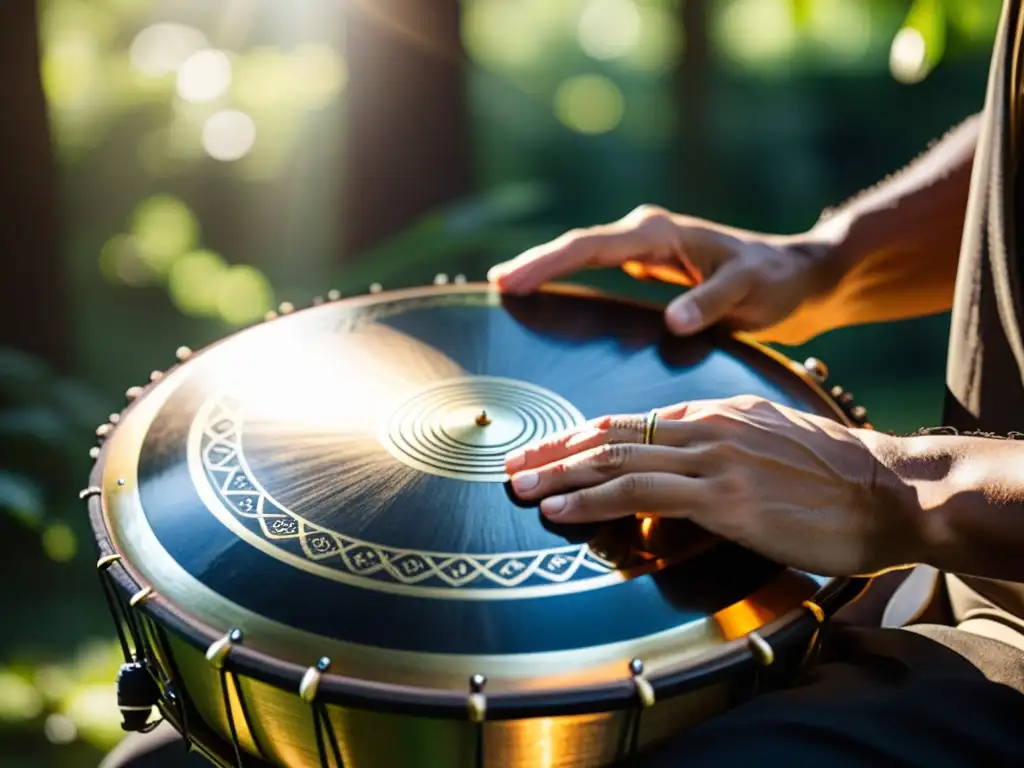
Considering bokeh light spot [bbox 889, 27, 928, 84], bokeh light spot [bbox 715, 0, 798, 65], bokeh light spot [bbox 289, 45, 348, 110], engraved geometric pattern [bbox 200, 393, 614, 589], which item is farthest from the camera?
bokeh light spot [bbox 715, 0, 798, 65]

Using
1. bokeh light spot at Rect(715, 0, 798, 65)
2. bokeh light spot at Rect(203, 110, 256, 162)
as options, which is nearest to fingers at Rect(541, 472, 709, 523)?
bokeh light spot at Rect(203, 110, 256, 162)

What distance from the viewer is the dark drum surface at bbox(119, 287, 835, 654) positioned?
103 cm

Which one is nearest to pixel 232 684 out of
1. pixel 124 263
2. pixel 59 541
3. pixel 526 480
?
pixel 526 480

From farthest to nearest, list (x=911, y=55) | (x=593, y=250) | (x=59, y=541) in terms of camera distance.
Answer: (x=59, y=541) < (x=911, y=55) < (x=593, y=250)

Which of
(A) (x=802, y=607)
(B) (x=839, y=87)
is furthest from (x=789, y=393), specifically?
(B) (x=839, y=87)

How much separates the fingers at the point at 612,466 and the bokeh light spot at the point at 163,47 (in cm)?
422

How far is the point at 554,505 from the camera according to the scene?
1.11 m

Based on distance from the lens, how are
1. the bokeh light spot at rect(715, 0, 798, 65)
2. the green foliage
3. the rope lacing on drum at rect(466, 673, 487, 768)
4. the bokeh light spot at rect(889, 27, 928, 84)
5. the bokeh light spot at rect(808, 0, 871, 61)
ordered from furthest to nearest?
the bokeh light spot at rect(715, 0, 798, 65) < the bokeh light spot at rect(808, 0, 871, 61) < the green foliage < the bokeh light spot at rect(889, 27, 928, 84) < the rope lacing on drum at rect(466, 673, 487, 768)

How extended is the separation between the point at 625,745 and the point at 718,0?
14.1 ft

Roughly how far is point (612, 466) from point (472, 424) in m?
0.23

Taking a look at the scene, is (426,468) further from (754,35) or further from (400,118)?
(754,35)

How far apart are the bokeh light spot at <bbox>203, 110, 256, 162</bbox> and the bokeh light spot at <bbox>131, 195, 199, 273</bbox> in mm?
321

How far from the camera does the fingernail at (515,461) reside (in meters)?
1.17

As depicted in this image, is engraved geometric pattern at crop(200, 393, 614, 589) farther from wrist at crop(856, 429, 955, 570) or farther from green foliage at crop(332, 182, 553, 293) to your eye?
green foliage at crop(332, 182, 553, 293)
